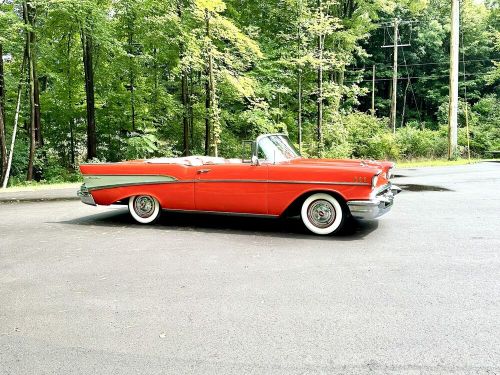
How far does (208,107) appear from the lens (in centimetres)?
2131

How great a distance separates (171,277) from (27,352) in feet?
5.62

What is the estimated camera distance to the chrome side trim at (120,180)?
708 centimetres

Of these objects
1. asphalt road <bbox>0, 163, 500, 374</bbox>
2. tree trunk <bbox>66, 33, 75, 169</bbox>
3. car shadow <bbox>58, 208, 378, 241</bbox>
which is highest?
tree trunk <bbox>66, 33, 75, 169</bbox>

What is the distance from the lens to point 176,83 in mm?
24328

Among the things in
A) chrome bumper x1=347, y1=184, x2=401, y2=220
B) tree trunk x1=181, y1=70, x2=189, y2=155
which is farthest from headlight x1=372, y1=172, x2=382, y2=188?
tree trunk x1=181, y1=70, x2=189, y2=155

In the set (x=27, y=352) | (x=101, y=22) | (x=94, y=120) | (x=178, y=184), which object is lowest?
(x=27, y=352)

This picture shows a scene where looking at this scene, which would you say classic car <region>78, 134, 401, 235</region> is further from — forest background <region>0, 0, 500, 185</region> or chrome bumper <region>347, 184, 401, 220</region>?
forest background <region>0, 0, 500, 185</region>

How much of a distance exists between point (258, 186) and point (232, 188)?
411 millimetres

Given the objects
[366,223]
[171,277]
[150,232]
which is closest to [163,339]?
[171,277]

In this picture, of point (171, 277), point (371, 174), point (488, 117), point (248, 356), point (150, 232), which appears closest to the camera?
point (248, 356)

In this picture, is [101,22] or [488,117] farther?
[488,117]

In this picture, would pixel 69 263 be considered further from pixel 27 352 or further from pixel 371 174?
pixel 371 174

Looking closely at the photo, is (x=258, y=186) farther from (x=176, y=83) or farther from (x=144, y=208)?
(x=176, y=83)

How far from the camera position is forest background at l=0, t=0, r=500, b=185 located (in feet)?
63.5
